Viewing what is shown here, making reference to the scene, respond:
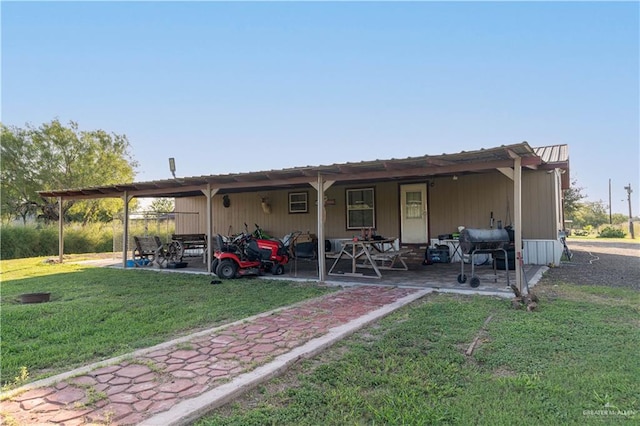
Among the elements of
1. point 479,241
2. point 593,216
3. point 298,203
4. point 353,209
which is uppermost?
point 298,203

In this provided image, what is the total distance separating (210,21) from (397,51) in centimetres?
512

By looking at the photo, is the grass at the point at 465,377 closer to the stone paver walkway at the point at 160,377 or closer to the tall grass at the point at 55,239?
the stone paver walkway at the point at 160,377

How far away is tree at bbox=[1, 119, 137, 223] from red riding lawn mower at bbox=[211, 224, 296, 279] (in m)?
13.2

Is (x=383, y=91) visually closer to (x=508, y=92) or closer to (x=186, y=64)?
(x=508, y=92)

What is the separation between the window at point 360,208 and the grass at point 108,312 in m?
4.23

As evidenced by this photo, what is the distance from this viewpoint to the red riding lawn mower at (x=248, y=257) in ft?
24.0

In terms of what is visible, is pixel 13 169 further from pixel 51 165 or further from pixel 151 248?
pixel 151 248

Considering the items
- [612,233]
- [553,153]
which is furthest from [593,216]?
[553,153]

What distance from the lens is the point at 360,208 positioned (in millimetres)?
10555

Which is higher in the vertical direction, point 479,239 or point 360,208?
point 360,208

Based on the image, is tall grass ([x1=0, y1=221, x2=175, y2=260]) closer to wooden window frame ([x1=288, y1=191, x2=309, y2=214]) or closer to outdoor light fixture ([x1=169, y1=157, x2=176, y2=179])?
outdoor light fixture ([x1=169, y1=157, x2=176, y2=179])

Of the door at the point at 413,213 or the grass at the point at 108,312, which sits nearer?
the grass at the point at 108,312

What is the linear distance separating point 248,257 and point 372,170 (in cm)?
296

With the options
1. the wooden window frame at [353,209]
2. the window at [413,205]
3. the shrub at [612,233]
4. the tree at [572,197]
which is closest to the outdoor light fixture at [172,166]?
the wooden window frame at [353,209]
